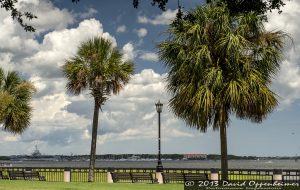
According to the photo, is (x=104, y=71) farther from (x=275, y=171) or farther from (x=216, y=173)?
(x=275, y=171)

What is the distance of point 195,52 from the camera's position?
83.3 feet

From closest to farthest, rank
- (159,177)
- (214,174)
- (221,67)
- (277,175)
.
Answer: (221,67) → (277,175) → (214,174) → (159,177)

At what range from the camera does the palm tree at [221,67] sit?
81.6 feet

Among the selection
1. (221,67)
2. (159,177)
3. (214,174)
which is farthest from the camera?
(159,177)

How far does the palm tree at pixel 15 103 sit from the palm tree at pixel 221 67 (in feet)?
48.4

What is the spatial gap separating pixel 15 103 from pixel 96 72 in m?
7.63

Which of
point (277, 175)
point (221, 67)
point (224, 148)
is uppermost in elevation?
point (221, 67)

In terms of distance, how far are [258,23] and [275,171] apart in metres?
8.83

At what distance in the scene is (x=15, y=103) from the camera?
127 feet

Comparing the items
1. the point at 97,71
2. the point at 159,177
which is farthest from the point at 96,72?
the point at 159,177

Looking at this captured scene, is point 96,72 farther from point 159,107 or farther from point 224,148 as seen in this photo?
point 224,148

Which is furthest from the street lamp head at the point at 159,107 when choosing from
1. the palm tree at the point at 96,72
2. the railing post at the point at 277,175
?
the railing post at the point at 277,175

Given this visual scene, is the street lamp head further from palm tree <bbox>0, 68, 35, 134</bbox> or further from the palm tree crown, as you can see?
palm tree <bbox>0, 68, 35, 134</bbox>

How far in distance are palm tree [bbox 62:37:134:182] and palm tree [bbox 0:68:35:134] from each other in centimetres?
527
